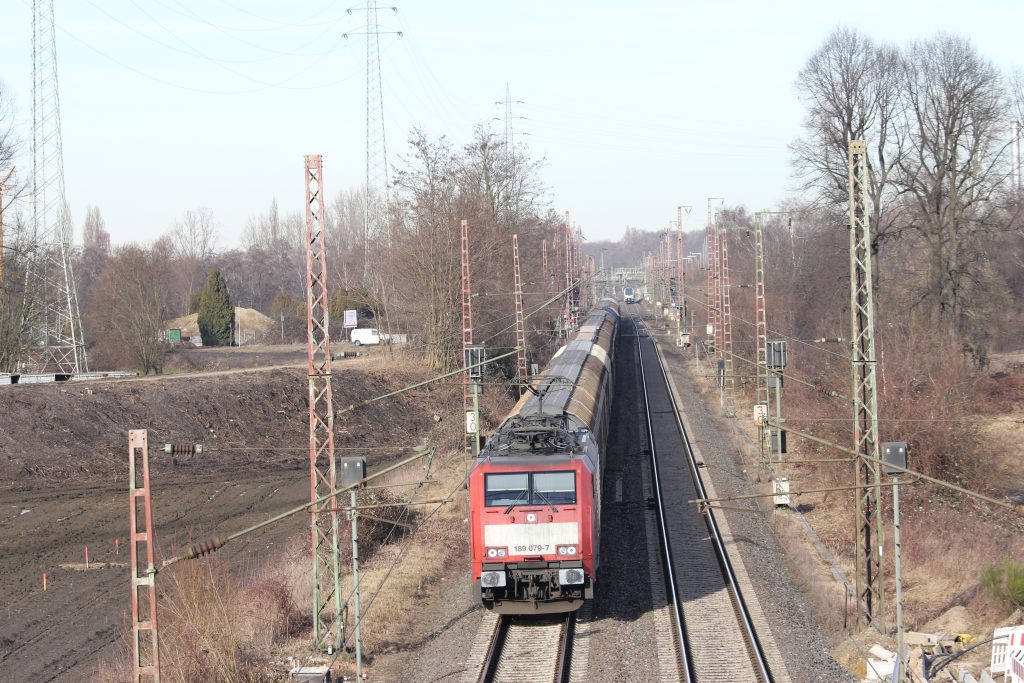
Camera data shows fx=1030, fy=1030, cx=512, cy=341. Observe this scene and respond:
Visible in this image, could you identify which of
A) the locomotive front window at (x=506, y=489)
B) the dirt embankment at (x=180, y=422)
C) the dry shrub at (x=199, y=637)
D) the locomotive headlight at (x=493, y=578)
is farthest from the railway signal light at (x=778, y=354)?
the dry shrub at (x=199, y=637)

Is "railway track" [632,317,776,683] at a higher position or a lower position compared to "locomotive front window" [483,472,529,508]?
lower

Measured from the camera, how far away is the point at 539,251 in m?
64.7

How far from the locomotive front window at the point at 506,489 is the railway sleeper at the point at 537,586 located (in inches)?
36.6

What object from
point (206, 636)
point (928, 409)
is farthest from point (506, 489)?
point (928, 409)

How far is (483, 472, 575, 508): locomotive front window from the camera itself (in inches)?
614

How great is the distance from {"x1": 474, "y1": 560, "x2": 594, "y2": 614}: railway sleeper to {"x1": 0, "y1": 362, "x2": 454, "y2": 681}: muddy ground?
18.8ft

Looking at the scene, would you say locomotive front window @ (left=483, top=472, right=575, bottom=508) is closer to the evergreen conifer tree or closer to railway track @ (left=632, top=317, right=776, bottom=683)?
railway track @ (left=632, top=317, right=776, bottom=683)

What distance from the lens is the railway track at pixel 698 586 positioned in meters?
14.4

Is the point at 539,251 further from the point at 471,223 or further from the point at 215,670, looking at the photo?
the point at 215,670

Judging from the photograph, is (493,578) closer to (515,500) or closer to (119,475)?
(515,500)

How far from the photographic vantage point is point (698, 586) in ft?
61.0

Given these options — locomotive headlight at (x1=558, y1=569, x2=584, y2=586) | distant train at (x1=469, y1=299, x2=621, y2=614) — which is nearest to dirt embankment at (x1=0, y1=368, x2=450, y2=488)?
distant train at (x1=469, y1=299, x2=621, y2=614)

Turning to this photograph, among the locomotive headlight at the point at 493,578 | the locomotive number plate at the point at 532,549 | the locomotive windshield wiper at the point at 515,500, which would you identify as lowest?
the locomotive headlight at the point at 493,578

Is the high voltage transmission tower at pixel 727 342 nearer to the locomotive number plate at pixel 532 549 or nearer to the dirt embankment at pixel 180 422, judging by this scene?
the dirt embankment at pixel 180 422
